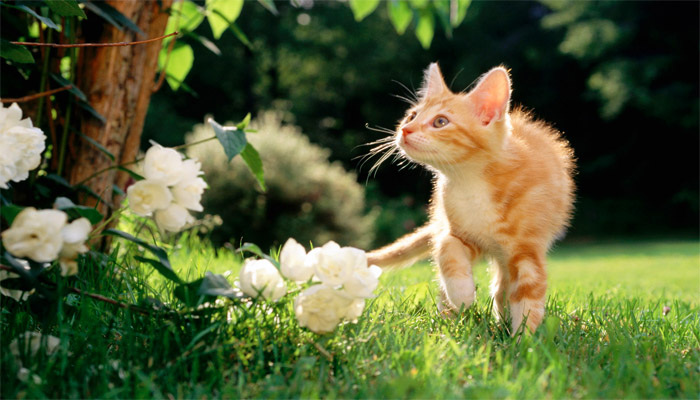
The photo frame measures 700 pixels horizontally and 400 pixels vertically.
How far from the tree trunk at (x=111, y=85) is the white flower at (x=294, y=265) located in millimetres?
1210

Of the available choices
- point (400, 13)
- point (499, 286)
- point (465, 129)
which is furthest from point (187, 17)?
point (499, 286)

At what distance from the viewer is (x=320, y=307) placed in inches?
61.9

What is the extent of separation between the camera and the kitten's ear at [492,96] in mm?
2312

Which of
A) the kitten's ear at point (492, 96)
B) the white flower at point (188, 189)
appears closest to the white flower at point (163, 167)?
the white flower at point (188, 189)

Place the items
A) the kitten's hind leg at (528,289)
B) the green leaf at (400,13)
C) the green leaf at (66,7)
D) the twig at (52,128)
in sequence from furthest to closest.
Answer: the green leaf at (400,13) < the twig at (52,128) < the kitten's hind leg at (528,289) < the green leaf at (66,7)

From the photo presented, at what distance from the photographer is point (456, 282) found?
227cm

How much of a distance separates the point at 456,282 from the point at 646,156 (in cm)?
1600

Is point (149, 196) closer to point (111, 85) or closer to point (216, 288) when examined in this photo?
point (216, 288)

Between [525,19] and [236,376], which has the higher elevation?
[525,19]

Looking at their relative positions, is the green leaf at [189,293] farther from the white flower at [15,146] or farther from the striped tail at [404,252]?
the striped tail at [404,252]

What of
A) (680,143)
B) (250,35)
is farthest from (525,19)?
(250,35)

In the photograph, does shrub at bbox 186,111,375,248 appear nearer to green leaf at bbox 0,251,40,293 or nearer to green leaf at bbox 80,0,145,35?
green leaf at bbox 80,0,145,35

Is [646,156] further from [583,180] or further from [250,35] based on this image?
[250,35]

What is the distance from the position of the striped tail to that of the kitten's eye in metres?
0.53
